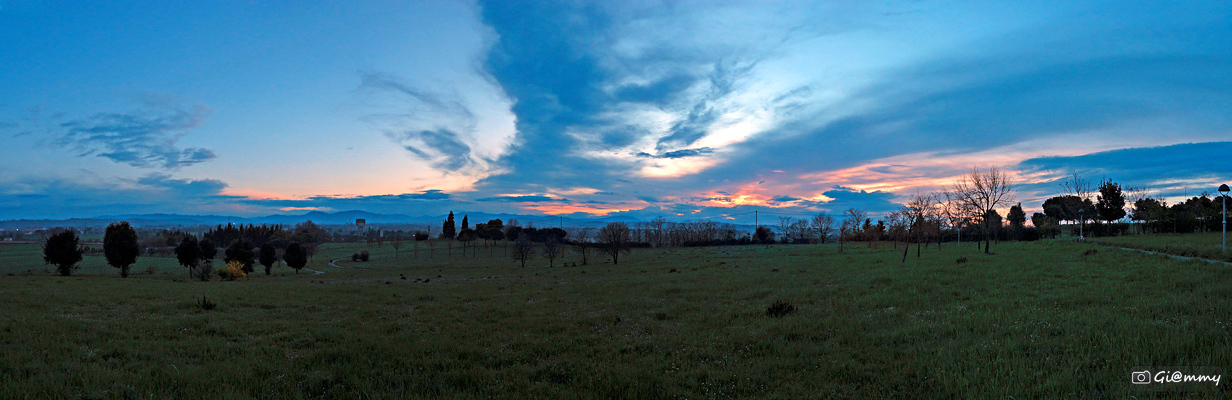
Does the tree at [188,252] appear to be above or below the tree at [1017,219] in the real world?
below

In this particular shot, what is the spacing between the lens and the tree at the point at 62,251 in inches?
1556

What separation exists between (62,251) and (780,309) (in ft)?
194

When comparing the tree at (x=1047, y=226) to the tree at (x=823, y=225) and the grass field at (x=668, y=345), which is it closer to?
the tree at (x=823, y=225)

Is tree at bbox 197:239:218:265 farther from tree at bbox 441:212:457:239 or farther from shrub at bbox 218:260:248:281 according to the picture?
tree at bbox 441:212:457:239

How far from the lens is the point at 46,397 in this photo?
6391mm

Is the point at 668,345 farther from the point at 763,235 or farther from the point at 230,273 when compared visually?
the point at 763,235

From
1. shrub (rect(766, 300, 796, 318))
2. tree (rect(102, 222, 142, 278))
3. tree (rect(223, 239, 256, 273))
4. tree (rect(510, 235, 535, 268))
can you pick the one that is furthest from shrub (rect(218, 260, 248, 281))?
shrub (rect(766, 300, 796, 318))

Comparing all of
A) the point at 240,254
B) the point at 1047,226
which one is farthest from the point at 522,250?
the point at 1047,226

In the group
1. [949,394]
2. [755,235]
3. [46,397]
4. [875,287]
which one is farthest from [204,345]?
[755,235]

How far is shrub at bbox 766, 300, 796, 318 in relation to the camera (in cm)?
1370

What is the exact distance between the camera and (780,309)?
13938 mm

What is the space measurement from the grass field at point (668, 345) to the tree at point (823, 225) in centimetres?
8755

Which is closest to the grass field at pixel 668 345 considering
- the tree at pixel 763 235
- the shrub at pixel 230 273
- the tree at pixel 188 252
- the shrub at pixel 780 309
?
the shrub at pixel 780 309

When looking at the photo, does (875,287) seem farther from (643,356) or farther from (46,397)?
(46,397)
